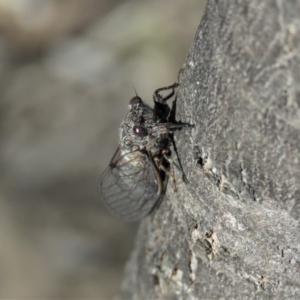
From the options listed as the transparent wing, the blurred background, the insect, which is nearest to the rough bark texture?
the insect

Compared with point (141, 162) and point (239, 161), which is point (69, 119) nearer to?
point (141, 162)

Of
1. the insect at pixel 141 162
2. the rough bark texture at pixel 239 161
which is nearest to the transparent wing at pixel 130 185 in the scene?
the insect at pixel 141 162

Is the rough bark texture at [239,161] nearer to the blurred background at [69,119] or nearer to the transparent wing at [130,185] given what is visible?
the transparent wing at [130,185]

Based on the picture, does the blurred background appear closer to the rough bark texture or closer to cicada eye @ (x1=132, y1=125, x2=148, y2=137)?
cicada eye @ (x1=132, y1=125, x2=148, y2=137)

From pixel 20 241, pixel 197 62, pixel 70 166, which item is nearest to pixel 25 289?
pixel 20 241

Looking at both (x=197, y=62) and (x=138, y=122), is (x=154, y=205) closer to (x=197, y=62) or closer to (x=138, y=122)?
(x=138, y=122)

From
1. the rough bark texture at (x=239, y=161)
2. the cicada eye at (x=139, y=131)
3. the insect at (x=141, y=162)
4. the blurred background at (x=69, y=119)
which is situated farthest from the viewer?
the blurred background at (x=69, y=119)
